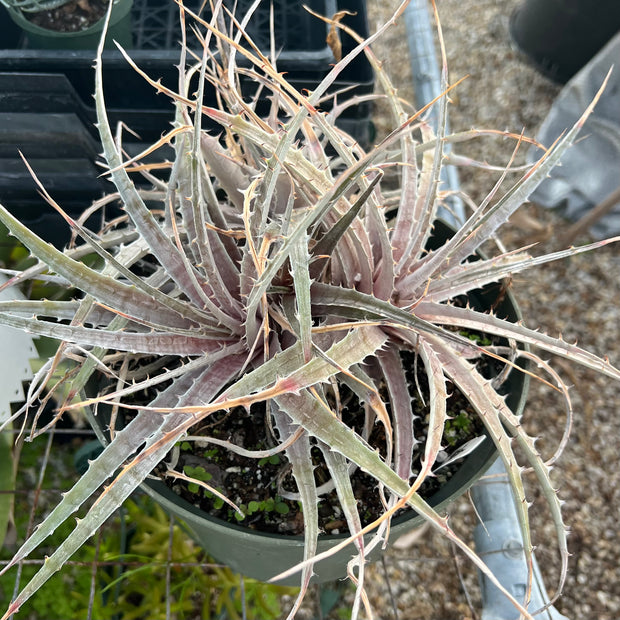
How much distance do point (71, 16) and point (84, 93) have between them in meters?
0.28

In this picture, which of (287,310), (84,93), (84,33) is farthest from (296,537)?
(84,33)

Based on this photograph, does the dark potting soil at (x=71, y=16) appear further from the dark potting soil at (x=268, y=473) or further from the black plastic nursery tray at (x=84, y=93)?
the dark potting soil at (x=268, y=473)

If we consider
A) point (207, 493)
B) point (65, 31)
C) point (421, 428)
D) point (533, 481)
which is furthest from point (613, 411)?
point (65, 31)

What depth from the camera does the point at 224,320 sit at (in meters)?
0.49

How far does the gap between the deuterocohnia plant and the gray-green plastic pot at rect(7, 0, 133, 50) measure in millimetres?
560

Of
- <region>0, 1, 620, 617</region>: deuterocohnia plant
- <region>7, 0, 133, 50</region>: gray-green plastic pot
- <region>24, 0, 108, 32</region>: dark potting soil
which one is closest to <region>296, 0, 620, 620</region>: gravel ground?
<region>0, 1, 620, 617</region>: deuterocohnia plant

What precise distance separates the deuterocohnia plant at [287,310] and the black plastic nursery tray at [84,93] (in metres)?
0.29

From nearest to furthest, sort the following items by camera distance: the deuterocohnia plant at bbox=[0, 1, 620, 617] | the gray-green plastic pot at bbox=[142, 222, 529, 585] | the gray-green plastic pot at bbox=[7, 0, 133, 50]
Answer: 1. the deuterocohnia plant at bbox=[0, 1, 620, 617]
2. the gray-green plastic pot at bbox=[142, 222, 529, 585]
3. the gray-green plastic pot at bbox=[7, 0, 133, 50]

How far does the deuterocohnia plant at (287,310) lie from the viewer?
390 millimetres

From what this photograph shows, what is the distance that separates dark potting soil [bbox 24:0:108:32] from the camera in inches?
40.4

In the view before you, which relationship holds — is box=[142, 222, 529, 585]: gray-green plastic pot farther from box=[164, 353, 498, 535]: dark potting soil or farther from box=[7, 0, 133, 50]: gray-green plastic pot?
box=[7, 0, 133, 50]: gray-green plastic pot

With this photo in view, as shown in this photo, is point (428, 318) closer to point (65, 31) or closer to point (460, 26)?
point (65, 31)

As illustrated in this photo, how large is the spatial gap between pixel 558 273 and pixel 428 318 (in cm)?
99

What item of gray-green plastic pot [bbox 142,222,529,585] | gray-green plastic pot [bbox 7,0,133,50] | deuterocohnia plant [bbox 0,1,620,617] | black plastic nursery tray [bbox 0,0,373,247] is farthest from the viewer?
gray-green plastic pot [bbox 7,0,133,50]
